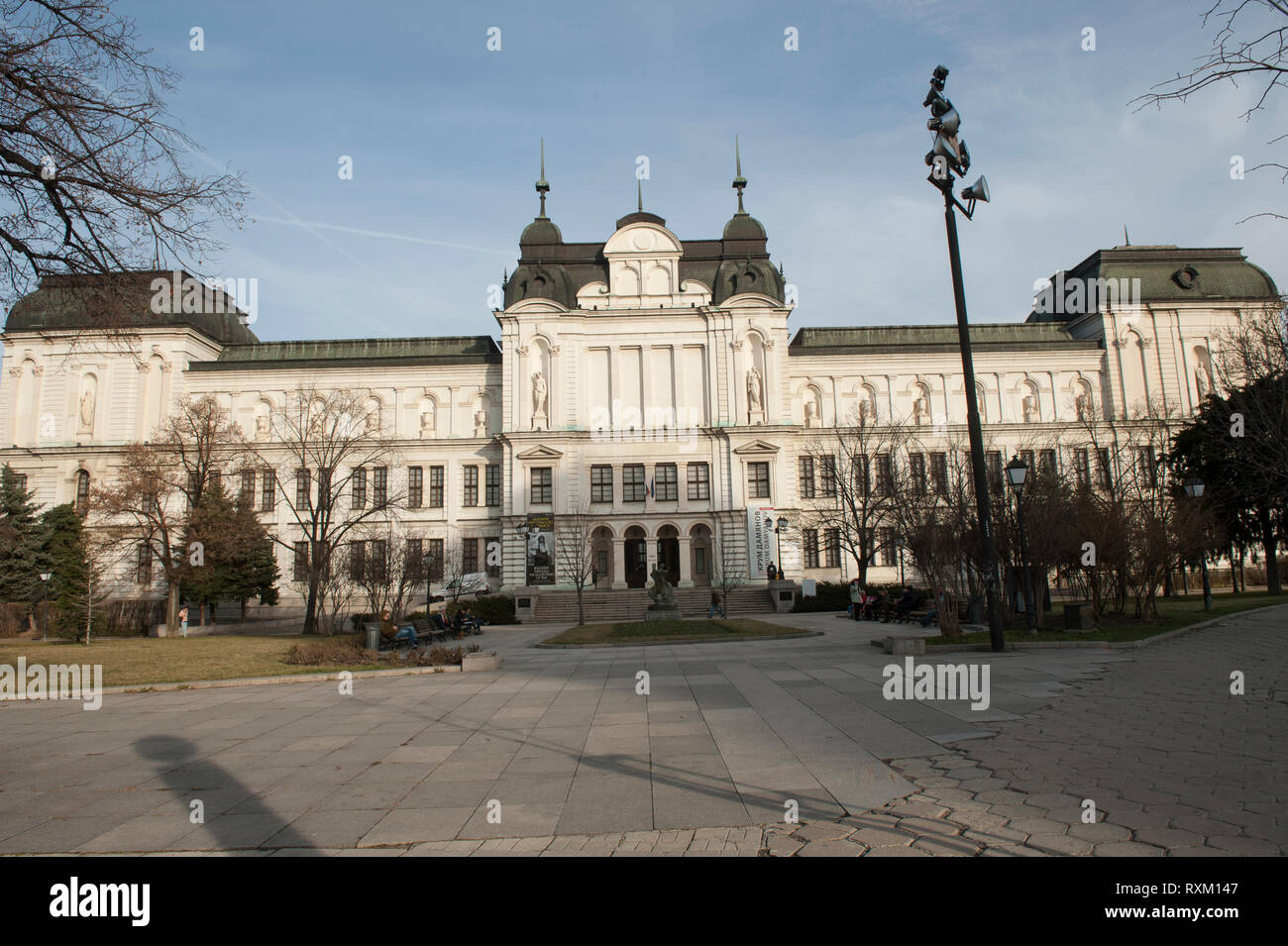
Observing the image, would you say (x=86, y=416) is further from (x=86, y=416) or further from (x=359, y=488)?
(x=359, y=488)

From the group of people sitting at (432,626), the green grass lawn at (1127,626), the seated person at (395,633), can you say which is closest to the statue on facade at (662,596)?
the group of people sitting at (432,626)

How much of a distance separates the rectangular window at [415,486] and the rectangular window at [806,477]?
26.9 metres

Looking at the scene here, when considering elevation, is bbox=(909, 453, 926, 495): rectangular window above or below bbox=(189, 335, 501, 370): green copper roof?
below

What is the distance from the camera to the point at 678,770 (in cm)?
741

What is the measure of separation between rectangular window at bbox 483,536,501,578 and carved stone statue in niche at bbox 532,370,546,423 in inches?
360

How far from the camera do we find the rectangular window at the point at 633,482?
4931 cm

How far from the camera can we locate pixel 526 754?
27.4ft

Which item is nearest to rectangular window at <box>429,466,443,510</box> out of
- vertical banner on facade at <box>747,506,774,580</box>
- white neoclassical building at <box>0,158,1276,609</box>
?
white neoclassical building at <box>0,158,1276,609</box>

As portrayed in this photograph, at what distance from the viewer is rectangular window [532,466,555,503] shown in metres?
48.6

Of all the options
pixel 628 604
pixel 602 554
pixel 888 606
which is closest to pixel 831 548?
pixel 602 554

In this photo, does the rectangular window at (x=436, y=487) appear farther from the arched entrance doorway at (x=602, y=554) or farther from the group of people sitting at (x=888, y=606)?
the group of people sitting at (x=888, y=606)

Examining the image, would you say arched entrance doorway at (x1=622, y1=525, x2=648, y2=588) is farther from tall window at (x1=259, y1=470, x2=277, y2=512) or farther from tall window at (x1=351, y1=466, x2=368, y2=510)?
tall window at (x1=259, y1=470, x2=277, y2=512)

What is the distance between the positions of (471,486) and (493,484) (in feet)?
5.53
